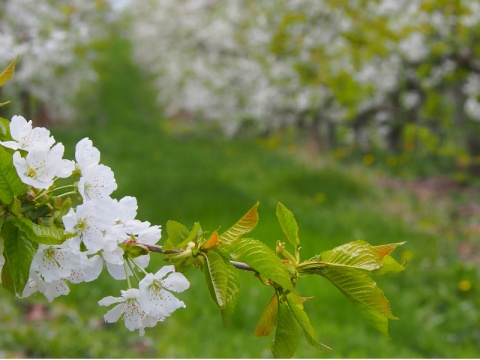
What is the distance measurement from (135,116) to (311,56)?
1117 centimetres

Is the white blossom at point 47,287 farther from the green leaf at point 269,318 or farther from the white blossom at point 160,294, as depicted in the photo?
the green leaf at point 269,318

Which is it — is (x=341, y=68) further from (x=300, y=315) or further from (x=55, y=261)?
(x=55, y=261)

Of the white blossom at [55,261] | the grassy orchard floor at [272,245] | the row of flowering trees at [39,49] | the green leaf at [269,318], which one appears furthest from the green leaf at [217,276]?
the row of flowering trees at [39,49]

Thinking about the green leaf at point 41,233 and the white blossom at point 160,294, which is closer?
the green leaf at point 41,233

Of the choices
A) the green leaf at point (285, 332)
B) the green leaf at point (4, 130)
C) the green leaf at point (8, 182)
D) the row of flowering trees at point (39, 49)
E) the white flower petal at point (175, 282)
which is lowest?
the row of flowering trees at point (39, 49)

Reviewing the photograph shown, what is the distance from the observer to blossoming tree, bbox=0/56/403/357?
3.21 ft

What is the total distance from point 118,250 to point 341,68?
25.5 feet

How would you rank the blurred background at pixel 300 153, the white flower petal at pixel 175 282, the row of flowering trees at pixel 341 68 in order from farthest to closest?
the row of flowering trees at pixel 341 68, the blurred background at pixel 300 153, the white flower petal at pixel 175 282

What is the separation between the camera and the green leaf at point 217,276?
3.27 feet

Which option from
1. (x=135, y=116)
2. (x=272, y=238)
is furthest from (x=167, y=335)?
(x=135, y=116)

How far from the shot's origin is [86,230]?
983 mm

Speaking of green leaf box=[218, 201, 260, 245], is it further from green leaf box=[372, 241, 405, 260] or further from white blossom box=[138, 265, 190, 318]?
green leaf box=[372, 241, 405, 260]

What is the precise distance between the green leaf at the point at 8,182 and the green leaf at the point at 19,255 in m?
0.05

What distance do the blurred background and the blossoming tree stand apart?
0.60 ft
